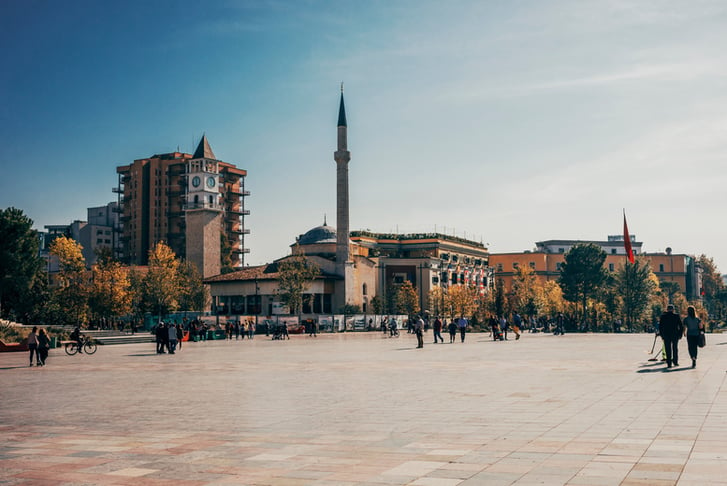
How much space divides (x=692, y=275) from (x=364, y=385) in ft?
455

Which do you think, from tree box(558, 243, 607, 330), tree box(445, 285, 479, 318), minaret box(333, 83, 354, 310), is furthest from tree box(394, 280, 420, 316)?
tree box(558, 243, 607, 330)

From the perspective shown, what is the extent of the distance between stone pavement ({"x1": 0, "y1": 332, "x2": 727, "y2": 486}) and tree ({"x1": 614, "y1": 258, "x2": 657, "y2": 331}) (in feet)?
183

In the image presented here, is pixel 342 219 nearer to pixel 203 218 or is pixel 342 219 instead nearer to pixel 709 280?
pixel 203 218

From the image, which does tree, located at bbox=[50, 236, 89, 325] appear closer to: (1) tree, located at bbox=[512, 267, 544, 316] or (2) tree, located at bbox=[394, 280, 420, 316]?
(2) tree, located at bbox=[394, 280, 420, 316]

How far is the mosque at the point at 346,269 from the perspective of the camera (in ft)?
243

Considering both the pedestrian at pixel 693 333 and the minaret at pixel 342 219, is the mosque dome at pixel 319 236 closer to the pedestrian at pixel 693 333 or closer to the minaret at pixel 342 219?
the minaret at pixel 342 219

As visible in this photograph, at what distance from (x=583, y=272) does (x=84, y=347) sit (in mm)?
61169

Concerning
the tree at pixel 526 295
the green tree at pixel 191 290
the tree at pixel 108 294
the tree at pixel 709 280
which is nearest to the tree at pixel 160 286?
the green tree at pixel 191 290

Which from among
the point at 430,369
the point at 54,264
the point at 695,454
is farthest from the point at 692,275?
the point at 695,454

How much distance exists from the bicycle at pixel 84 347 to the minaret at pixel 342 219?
4234 cm

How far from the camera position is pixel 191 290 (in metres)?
82.1

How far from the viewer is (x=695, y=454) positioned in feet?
21.5

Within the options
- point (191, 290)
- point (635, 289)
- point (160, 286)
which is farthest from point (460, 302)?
point (160, 286)

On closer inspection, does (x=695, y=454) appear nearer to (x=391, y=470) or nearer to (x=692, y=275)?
(x=391, y=470)
